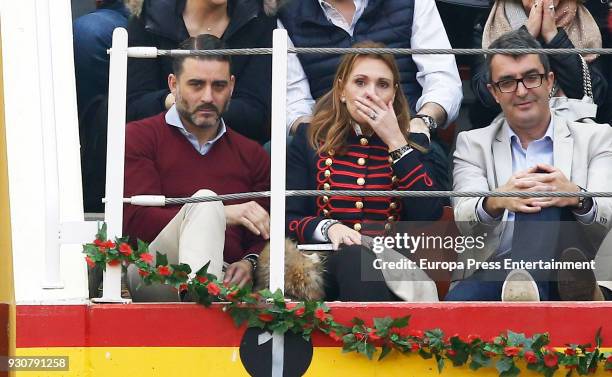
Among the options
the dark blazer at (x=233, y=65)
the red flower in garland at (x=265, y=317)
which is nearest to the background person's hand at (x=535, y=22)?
the dark blazer at (x=233, y=65)

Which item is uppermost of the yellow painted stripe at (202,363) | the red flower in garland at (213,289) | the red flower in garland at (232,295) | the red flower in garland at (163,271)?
the red flower in garland at (163,271)

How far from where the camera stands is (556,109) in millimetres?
4270

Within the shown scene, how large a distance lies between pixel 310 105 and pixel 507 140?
70 cm

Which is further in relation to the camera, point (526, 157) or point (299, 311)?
point (526, 157)

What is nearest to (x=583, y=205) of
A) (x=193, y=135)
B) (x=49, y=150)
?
(x=193, y=135)

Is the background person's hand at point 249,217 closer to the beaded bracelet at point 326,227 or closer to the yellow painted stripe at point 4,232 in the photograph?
the beaded bracelet at point 326,227

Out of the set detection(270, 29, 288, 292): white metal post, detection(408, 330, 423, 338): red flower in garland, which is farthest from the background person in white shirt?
detection(408, 330, 423, 338): red flower in garland

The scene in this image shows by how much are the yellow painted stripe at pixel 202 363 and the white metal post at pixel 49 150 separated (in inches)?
9.5

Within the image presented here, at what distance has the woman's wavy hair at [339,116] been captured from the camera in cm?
406

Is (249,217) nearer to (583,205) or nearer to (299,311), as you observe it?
(299,311)

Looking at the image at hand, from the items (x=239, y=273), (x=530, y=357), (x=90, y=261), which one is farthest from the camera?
(x=239, y=273)

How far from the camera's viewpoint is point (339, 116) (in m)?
4.06

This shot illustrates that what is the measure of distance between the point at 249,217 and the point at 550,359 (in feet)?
3.50

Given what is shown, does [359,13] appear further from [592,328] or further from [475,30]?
[592,328]
